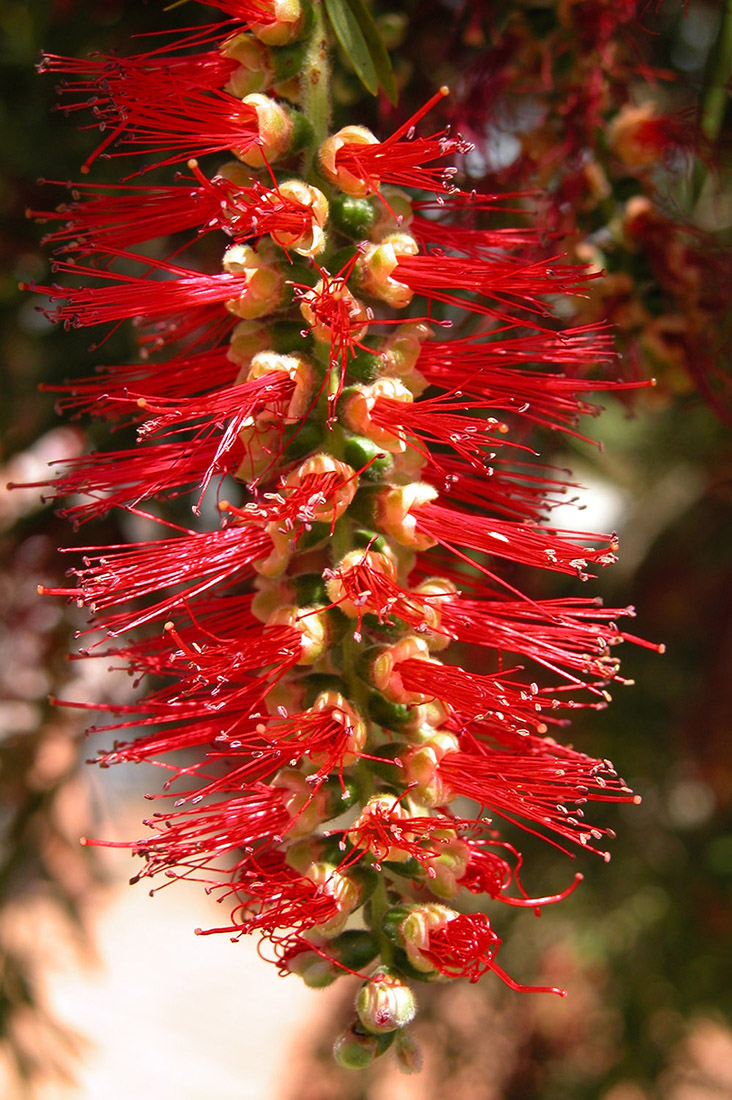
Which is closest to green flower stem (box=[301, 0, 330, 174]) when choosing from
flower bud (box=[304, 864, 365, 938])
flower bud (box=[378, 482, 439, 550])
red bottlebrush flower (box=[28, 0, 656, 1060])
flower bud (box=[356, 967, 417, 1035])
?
red bottlebrush flower (box=[28, 0, 656, 1060])

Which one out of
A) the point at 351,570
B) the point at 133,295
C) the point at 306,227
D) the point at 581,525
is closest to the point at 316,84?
the point at 306,227

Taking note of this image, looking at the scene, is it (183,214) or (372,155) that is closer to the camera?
(372,155)

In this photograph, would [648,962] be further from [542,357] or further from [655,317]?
[542,357]

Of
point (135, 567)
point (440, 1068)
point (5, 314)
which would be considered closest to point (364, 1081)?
point (440, 1068)

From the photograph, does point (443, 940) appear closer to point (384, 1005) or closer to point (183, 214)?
point (384, 1005)

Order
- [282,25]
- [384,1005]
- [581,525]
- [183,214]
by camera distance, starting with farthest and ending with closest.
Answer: [581,525] < [183,214] < [282,25] < [384,1005]

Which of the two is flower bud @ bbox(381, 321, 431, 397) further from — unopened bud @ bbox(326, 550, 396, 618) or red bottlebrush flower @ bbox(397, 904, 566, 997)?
red bottlebrush flower @ bbox(397, 904, 566, 997)
